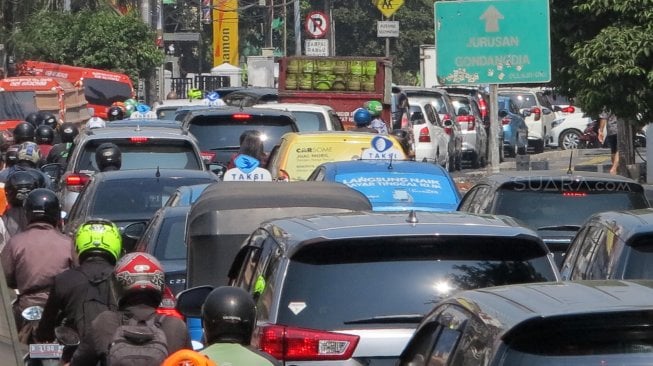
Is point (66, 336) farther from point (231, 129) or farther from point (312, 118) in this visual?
point (312, 118)

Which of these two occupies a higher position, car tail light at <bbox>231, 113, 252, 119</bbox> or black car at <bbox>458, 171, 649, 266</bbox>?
car tail light at <bbox>231, 113, 252, 119</bbox>

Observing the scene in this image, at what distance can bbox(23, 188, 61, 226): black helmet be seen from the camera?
9.65 metres

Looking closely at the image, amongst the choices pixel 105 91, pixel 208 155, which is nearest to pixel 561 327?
pixel 208 155

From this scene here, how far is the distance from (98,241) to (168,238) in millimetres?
3658

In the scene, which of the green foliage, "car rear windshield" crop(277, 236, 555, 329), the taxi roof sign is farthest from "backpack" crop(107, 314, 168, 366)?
the taxi roof sign

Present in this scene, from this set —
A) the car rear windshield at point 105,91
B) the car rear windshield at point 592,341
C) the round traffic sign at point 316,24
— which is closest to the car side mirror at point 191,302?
the car rear windshield at point 592,341

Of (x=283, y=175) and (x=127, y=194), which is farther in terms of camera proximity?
(x=283, y=175)

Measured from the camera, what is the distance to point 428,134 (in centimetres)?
3136

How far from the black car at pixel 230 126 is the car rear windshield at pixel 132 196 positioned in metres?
4.77

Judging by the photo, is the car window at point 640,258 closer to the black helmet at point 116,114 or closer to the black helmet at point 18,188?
the black helmet at point 18,188

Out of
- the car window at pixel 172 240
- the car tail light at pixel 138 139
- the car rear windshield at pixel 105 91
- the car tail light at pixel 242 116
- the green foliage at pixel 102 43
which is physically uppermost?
the green foliage at pixel 102 43

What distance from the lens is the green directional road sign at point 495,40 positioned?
2023 centimetres

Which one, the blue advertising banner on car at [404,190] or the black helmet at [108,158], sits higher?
the black helmet at [108,158]

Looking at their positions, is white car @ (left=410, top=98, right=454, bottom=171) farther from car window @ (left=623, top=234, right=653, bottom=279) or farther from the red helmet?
the red helmet
